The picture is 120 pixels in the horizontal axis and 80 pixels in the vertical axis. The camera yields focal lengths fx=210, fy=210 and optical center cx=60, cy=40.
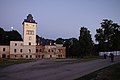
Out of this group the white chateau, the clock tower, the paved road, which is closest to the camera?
the paved road

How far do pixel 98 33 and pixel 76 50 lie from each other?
20.1 m

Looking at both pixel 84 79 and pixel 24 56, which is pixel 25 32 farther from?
pixel 84 79

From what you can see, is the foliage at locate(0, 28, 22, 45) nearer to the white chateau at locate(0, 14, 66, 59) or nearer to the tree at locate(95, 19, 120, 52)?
the white chateau at locate(0, 14, 66, 59)

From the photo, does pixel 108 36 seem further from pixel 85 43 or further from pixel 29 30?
pixel 29 30

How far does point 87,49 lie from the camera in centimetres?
7750

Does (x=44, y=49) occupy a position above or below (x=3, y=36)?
below

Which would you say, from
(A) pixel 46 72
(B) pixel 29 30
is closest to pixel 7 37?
(B) pixel 29 30

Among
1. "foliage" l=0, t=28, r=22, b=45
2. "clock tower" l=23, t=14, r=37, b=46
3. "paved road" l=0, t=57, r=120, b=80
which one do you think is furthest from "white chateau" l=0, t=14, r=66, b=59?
"paved road" l=0, t=57, r=120, b=80

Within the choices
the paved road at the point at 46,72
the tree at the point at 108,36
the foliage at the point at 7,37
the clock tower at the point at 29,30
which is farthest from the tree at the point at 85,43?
the paved road at the point at 46,72

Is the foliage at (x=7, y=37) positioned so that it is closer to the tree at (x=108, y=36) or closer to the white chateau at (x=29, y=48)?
the white chateau at (x=29, y=48)

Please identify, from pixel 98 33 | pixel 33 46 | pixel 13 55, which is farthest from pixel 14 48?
pixel 98 33

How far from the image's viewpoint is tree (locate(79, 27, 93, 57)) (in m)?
76.9

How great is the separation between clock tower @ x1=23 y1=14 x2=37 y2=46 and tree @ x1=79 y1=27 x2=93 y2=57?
816 inches

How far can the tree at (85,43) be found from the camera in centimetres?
7694
